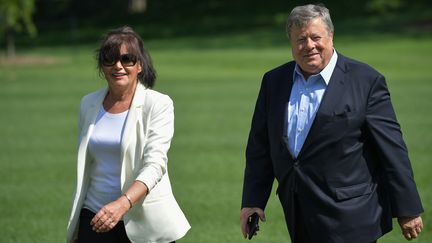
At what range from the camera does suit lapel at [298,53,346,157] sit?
4879 mm

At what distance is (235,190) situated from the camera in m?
11.9

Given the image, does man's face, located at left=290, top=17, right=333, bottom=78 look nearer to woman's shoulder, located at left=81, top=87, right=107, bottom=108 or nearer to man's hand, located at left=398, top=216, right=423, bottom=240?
man's hand, located at left=398, top=216, right=423, bottom=240

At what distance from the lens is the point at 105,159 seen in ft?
17.7

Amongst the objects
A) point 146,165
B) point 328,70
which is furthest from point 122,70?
point 328,70

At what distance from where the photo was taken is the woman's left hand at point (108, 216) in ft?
16.2

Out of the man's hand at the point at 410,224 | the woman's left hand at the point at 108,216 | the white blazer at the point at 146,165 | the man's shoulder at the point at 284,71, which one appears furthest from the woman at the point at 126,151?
the man's hand at the point at 410,224

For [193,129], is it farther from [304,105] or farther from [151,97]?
[304,105]

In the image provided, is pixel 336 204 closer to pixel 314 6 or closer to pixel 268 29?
pixel 314 6

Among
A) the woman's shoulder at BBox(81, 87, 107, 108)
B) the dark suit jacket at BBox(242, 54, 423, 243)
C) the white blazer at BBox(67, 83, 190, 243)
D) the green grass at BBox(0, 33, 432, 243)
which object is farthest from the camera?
the green grass at BBox(0, 33, 432, 243)

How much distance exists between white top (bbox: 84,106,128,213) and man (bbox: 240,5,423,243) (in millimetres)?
950

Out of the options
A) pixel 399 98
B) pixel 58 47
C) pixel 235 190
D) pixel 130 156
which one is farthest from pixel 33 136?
pixel 58 47

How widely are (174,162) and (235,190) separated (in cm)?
241

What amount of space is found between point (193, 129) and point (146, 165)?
1257 cm

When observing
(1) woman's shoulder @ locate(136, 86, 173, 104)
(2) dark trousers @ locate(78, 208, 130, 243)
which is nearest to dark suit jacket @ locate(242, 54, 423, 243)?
(1) woman's shoulder @ locate(136, 86, 173, 104)
